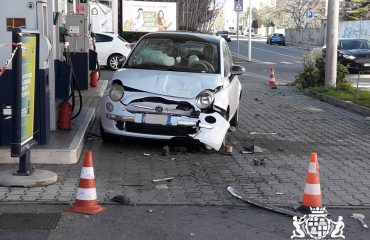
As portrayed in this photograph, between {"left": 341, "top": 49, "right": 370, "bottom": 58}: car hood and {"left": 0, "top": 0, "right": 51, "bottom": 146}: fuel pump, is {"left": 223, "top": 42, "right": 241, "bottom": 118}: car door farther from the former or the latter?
{"left": 341, "top": 49, "right": 370, "bottom": 58}: car hood

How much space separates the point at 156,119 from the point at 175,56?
143cm

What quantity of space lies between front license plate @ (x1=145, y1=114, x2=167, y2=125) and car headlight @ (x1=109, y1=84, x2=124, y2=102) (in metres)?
0.53

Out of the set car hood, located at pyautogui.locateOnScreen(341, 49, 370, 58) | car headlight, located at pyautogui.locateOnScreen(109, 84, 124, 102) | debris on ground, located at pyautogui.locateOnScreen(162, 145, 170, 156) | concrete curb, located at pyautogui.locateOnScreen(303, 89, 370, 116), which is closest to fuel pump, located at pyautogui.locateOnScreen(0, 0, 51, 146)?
car headlight, located at pyautogui.locateOnScreen(109, 84, 124, 102)

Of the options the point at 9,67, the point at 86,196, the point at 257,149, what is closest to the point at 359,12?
the point at 257,149

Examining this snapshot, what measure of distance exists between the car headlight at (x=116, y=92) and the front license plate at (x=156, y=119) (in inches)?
20.9

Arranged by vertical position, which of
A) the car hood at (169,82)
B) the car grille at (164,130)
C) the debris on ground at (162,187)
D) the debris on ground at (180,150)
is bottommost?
the debris on ground at (162,187)

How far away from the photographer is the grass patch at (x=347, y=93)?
13781 mm

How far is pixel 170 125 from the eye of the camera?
7.84 metres

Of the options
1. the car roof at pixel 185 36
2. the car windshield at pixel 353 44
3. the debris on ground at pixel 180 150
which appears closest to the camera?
the debris on ground at pixel 180 150

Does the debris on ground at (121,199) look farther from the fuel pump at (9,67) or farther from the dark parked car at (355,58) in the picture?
the dark parked car at (355,58)

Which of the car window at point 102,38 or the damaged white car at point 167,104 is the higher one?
the car window at point 102,38

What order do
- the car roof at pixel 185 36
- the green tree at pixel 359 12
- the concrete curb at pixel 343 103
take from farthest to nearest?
the green tree at pixel 359 12 < the concrete curb at pixel 343 103 < the car roof at pixel 185 36

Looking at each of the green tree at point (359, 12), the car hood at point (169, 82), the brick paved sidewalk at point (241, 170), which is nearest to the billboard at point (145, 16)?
the brick paved sidewalk at point (241, 170)

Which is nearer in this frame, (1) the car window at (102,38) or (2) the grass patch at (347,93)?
(2) the grass patch at (347,93)
